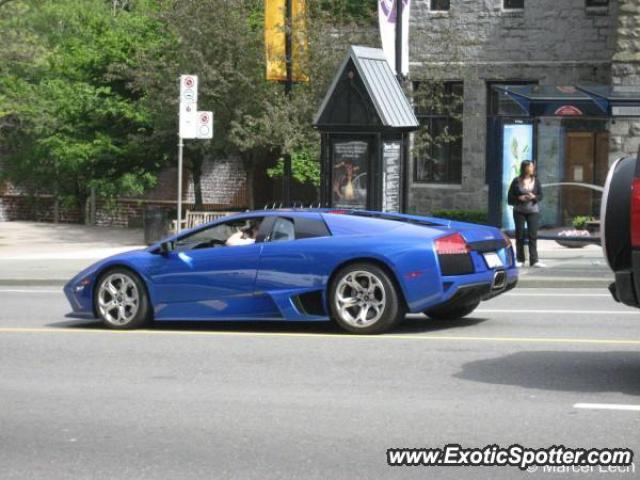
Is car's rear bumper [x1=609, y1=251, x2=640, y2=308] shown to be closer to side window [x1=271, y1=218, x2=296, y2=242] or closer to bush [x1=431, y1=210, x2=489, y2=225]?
side window [x1=271, y1=218, x2=296, y2=242]

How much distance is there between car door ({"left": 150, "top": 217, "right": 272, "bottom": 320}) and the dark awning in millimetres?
12262

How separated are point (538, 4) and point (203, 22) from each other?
8.60 m

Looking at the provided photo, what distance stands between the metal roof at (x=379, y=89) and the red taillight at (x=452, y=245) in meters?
8.33

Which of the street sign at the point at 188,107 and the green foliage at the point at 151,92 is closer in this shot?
the street sign at the point at 188,107

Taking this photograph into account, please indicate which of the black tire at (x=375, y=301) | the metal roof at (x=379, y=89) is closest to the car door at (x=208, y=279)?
the black tire at (x=375, y=301)

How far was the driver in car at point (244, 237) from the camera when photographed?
1394 cm

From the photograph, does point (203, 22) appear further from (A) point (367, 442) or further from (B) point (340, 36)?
(A) point (367, 442)

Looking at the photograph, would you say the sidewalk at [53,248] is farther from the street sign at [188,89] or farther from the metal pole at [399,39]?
the metal pole at [399,39]

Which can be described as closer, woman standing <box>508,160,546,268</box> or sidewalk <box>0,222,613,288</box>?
sidewalk <box>0,222,613,288</box>

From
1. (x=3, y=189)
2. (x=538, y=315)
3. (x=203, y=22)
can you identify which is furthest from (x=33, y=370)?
(x=3, y=189)

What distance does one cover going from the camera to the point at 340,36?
30.0m

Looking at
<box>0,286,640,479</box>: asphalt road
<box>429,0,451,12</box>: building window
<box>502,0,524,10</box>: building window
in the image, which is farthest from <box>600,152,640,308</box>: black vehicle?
<box>429,0,451,12</box>: building window

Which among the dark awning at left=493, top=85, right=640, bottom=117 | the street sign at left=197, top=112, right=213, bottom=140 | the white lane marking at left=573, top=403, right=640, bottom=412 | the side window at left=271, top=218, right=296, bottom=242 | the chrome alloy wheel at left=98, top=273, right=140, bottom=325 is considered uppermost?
the dark awning at left=493, top=85, right=640, bottom=117

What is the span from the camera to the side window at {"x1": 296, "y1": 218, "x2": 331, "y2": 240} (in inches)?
528
